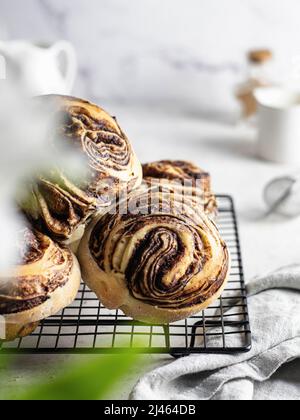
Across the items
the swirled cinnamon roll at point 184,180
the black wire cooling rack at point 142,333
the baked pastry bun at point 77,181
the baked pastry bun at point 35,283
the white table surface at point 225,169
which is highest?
the baked pastry bun at point 77,181

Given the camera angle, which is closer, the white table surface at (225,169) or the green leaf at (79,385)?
the green leaf at (79,385)

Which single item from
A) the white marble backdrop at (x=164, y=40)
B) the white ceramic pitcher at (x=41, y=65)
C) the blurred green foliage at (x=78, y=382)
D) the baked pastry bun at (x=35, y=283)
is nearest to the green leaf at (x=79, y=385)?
the blurred green foliage at (x=78, y=382)

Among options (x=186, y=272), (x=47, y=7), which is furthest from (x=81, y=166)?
(x=47, y=7)

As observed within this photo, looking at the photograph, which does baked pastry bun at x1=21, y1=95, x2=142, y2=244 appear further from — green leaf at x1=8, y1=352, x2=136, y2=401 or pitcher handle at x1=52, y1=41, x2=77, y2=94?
A: pitcher handle at x1=52, y1=41, x2=77, y2=94

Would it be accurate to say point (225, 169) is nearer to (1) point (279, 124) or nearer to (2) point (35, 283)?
(1) point (279, 124)

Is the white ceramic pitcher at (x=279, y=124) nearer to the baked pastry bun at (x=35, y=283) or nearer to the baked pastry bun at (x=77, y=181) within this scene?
the baked pastry bun at (x=77, y=181)

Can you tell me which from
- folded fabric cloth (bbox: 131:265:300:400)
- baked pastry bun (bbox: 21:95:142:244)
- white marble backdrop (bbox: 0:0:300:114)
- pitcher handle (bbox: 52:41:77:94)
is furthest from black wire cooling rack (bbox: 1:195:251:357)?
white marble backdrop (bbox: 0:0:300:114)
